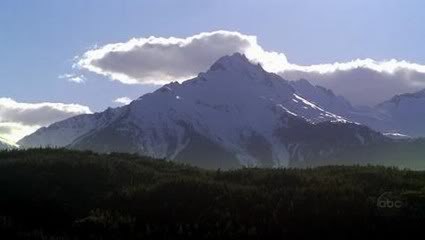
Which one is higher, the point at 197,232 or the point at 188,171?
the point at 188,171

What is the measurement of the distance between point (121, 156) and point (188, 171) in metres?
5.85

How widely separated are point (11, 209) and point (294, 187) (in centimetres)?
999

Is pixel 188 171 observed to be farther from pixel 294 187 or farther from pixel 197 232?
pixel 197 232

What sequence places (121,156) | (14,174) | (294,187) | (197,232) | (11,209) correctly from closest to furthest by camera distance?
(197,232) → (11,209) → (294,187) → (14,174) → (121,156)

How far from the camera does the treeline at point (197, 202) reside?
21.2 meters

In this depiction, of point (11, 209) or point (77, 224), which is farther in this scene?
point (11, 209)

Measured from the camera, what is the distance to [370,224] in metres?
21.4

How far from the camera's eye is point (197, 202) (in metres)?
24.5

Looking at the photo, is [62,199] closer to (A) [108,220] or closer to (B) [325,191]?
(A) [108,220]

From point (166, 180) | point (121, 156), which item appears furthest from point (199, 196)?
point (121, 156)

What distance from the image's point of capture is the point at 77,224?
71.6 feet

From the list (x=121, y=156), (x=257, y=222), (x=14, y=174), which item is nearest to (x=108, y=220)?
(x=257, y=222)

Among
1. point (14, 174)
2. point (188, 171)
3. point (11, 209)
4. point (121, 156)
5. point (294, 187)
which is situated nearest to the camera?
point (11, 209)

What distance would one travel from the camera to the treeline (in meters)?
21.2
